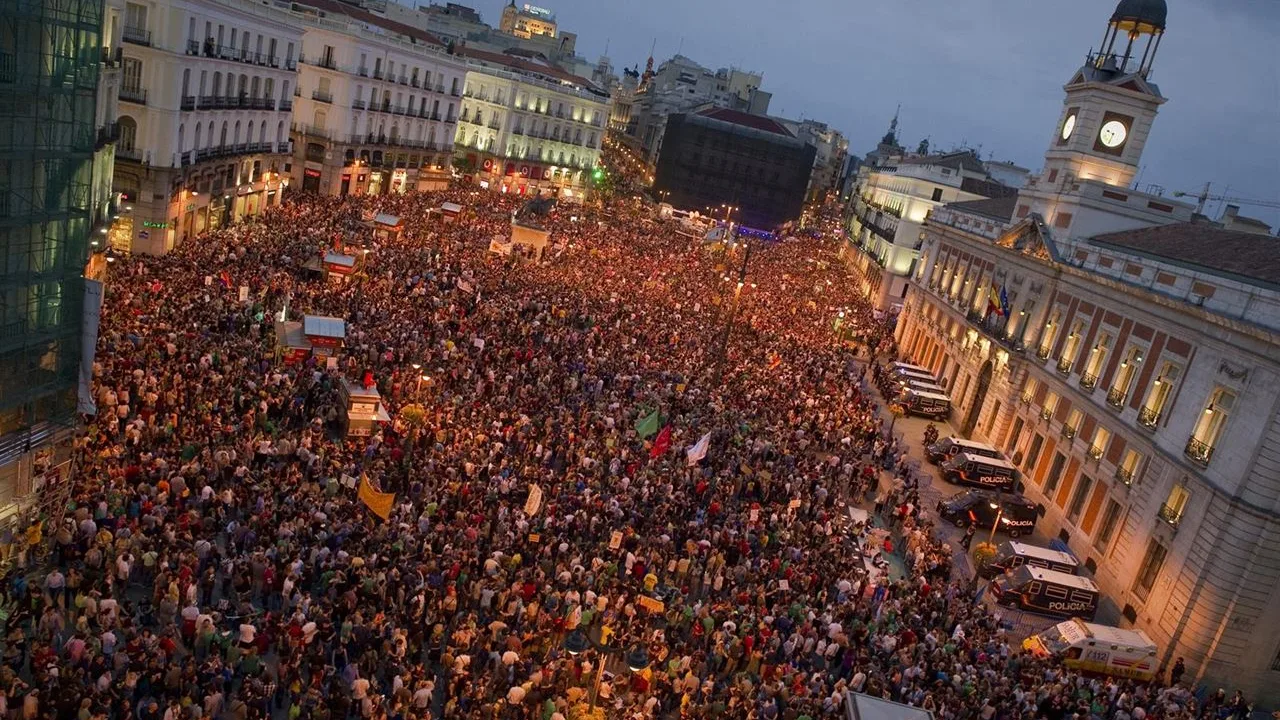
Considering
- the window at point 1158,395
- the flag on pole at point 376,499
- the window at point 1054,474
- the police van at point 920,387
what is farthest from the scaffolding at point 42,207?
the police van at point 920,387

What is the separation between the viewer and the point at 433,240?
168ft

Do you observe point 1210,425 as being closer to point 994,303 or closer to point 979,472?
point 979,472

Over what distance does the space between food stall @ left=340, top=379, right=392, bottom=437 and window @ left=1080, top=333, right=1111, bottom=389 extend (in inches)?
907

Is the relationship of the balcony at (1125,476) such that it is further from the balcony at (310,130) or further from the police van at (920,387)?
the balcony at (310,130)

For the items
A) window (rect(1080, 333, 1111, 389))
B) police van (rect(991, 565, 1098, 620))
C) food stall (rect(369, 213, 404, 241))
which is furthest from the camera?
food stall (rect(369, 213, 404, 241))

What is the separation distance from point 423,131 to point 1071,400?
5964cm

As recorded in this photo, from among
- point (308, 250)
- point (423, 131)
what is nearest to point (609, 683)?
point (308, 250)

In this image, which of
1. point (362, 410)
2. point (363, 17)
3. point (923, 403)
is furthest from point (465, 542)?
point (363, 17)

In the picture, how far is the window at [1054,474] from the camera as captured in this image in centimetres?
3409

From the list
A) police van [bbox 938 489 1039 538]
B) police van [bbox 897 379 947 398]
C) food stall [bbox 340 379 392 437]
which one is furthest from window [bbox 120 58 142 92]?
police van [bbox 938 489 1039 538]

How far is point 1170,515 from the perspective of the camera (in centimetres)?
2672

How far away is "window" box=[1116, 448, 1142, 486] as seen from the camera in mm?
29031

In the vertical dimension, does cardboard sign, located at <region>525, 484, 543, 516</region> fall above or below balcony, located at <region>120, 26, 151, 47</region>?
below

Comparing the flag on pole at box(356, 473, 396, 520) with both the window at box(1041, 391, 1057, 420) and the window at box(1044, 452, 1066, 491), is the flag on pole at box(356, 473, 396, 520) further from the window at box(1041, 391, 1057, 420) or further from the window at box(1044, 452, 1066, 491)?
the window at box(1041, 391, 1057, 420)
